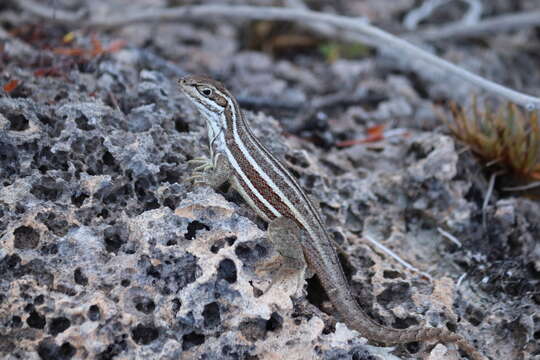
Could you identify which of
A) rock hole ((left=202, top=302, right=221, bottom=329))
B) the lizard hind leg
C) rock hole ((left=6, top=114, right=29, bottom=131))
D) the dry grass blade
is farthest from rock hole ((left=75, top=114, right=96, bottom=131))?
the dry grass blade

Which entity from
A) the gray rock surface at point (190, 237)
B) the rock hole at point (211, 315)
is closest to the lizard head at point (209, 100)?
the gray rock surface at point (190, 237)

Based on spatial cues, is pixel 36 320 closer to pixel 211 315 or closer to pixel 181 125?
pixel 211 315

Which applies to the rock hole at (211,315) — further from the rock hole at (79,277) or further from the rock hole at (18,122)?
the rock hole at (18,122)

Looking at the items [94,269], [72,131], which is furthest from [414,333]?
[72,131]

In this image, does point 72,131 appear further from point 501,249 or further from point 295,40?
point 295,40

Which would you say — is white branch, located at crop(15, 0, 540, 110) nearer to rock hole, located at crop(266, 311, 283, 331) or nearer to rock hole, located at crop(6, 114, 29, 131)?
rock hole, located at crop(6, 114, 29, 131)

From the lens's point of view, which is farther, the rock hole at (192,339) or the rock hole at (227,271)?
the rock hole at (227,271)

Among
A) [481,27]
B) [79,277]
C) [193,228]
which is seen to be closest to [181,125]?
[193,228]

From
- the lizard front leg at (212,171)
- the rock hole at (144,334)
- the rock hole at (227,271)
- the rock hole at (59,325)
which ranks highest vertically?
the lizard front leg at (212,171)
